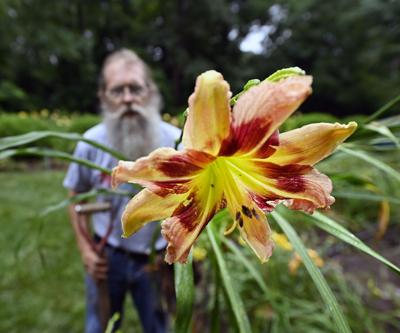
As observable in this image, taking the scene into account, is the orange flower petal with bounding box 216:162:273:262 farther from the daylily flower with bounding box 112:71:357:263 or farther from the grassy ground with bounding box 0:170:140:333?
the grassy ground with bounding box 0:170:140:333

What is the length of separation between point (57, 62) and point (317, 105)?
1080cm

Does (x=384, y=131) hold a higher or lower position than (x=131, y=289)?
higher

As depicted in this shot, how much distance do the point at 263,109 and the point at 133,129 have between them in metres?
1.53

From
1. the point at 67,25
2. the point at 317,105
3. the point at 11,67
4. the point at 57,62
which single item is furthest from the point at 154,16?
the point at 317,105

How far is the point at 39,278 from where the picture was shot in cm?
241

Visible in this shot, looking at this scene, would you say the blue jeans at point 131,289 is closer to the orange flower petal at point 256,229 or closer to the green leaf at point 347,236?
the green leaf at point 347,236

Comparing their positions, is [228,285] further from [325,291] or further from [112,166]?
[112,166]

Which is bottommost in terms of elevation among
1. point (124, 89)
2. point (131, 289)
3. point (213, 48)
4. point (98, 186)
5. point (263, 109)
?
point (131, 289)

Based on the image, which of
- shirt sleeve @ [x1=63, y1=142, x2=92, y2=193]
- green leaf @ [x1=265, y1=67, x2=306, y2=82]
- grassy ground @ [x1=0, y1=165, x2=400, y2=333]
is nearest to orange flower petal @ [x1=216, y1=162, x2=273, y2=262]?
green leaf @ [x1=265, y1=67, x2=306, y2=82]

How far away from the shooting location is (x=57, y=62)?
44.6 feet

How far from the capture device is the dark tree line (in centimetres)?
1272

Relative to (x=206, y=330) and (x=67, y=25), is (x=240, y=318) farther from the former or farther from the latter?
(x=67, y=25)

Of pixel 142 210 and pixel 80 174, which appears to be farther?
pixel 80 174

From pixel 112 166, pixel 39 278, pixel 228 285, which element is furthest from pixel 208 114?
pixel 39 278
